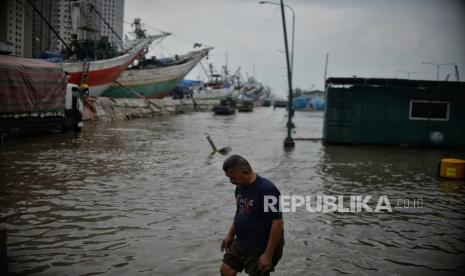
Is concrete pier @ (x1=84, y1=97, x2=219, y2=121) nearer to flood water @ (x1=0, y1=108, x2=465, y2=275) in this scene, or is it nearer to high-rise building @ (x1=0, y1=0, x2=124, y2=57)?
high-rise building @ (x1=0, y1=0, x2=124, y2=57)

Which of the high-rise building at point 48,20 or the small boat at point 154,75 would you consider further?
the small boat at point 154,75

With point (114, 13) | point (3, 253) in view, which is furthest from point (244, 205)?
point (114, 13)

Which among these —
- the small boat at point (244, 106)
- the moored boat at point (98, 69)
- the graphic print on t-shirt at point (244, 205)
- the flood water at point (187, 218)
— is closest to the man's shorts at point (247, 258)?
the graphic print on t-shirt at point (244, 205)

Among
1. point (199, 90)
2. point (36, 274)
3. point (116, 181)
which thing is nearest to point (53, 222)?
point (36, 274)

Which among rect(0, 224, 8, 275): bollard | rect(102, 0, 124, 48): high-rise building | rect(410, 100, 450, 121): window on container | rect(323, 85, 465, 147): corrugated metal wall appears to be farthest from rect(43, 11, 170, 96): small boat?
rect(0, 224, 8, 275): bollard

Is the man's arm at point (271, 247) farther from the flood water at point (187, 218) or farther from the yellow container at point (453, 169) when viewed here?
the yellow container at point (453, 169)

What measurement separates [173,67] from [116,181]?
47.6m

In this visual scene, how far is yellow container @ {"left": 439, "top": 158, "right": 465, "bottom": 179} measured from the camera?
11484mm

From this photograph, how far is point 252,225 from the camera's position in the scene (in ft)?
11.9

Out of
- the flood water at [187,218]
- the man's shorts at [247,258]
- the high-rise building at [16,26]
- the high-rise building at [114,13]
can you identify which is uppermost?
the high-rise building at [114,13]

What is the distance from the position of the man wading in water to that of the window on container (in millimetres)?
18564

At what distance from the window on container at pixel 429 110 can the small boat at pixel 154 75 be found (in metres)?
33.6

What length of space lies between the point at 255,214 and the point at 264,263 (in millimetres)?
413

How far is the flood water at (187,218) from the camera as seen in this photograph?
530 cm
